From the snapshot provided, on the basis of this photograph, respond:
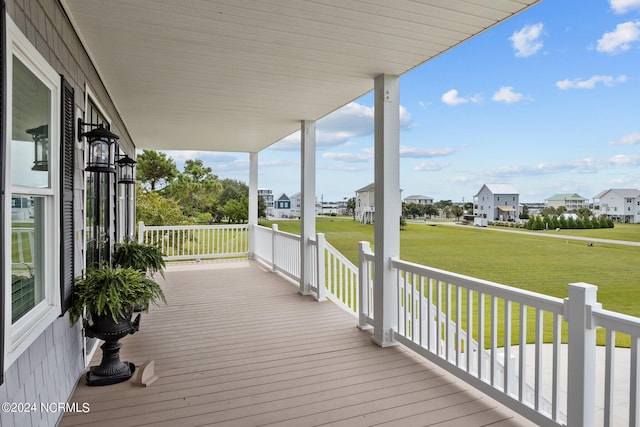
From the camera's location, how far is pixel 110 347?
9.90 ft

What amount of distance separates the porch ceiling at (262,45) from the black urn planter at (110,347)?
221cm

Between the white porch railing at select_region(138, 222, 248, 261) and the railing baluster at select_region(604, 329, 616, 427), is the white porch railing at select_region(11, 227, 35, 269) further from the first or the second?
the white porch railing at select_region(138, 222, 248, 261)

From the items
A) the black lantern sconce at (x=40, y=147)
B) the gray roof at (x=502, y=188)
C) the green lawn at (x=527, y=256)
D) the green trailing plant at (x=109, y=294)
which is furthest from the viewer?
the gray roof at (x=502, y=188)

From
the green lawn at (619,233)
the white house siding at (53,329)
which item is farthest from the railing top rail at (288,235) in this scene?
the green lawn at (619,233)

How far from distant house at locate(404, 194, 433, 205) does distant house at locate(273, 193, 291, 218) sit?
3.36 metres

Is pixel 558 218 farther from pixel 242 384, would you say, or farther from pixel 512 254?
pixel 242 384

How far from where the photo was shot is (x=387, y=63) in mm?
3506

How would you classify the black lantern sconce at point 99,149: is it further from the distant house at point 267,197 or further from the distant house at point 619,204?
the distant house at point 267,197

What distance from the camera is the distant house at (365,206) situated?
4784mm

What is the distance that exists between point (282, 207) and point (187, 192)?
587 cm

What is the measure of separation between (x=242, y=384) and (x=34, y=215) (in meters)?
1.87

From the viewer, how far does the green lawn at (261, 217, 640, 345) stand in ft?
10.6

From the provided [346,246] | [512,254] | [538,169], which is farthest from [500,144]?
[346,246]

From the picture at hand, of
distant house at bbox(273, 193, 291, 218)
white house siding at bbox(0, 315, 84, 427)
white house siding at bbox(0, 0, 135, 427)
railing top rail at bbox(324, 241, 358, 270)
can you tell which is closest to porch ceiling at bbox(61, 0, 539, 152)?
white house siding at bbox(0, 0, 135, 427)
